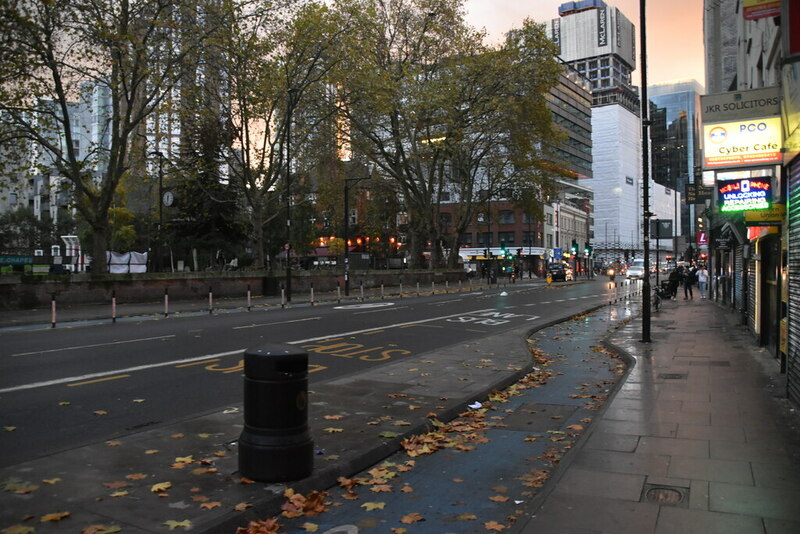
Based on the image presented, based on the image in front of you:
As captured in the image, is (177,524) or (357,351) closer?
(177,524)

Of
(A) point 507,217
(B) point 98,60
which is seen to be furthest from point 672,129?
(B) point 98,60

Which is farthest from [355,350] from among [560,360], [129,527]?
[129,527]

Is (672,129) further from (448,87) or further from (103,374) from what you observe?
(103,374)

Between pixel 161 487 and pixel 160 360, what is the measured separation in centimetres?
670

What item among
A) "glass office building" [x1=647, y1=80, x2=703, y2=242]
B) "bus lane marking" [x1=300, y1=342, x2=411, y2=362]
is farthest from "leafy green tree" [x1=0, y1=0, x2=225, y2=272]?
"glass office building" [x1=647, y1=80, x2=703, y2=242]

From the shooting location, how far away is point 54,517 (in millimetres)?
3936

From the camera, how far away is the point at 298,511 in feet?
14.4

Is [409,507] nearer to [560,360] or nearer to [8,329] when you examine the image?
[560,360]

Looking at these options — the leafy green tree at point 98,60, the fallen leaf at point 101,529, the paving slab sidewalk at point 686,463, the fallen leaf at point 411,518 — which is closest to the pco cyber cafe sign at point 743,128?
the paving slab sidewalk at point 686,463

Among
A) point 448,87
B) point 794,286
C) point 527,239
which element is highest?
point 448,87

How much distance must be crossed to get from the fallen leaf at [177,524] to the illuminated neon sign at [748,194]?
11639mm

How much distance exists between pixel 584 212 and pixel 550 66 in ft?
280

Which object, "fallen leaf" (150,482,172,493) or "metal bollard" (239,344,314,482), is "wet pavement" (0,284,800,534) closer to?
"fallen leaf" (150,482,172,493)

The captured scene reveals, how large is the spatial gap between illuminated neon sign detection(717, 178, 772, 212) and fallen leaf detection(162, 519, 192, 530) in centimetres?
1164
